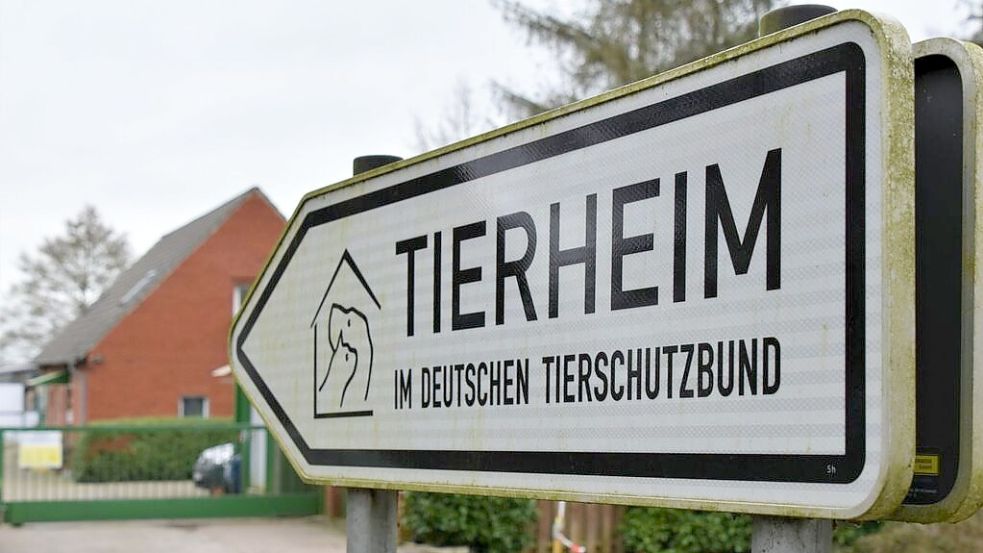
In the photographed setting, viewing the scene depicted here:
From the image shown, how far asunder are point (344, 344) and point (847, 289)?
1453 millimetres

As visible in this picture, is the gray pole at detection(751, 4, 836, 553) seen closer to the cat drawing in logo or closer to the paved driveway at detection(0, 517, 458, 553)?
the cat drawing in logo

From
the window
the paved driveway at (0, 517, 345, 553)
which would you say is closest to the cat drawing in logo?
the paved driveway at (0, 517, 345, 553)

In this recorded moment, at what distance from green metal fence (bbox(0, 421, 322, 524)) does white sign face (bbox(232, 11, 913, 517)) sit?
14199 mm

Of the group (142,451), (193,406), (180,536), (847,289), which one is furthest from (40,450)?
(847,289)

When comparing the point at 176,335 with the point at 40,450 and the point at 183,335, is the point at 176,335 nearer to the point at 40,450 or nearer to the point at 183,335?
the point at 183,335

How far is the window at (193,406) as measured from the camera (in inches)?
1246

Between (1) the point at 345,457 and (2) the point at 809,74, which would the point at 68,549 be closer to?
(1) the point at 345,457

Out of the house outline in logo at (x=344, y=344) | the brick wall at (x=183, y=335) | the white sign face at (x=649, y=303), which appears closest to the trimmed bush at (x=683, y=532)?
the house outline in logo at (x=344, y=344)

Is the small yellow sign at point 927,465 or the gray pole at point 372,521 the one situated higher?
the small yellow sign at point 927,465

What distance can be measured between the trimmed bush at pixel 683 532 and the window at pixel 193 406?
22.6m

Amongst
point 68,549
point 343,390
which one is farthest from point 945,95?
point 68,549

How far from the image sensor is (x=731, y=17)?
17391mm

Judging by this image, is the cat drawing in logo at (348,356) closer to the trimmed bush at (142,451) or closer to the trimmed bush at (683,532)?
the trimmed bush at (683,532)

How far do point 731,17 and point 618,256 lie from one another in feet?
53.4
